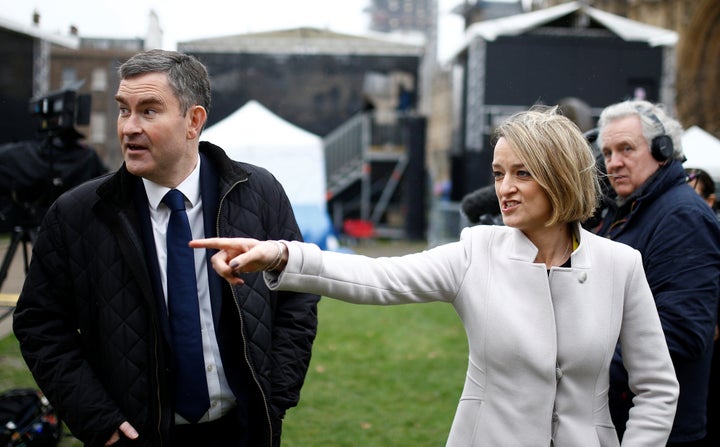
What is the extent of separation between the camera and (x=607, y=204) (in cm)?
307

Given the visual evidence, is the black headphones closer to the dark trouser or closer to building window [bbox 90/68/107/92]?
the dark trouser

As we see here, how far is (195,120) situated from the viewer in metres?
2.38

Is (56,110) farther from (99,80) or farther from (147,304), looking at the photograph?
(99,80)

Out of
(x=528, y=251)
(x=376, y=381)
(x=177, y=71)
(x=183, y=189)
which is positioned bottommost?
(x=376, y=381)

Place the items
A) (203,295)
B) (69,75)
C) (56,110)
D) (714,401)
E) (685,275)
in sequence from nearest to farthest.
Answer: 1. (203,295)
2. (685,275)
3. (714,401)
4. (56,110)
5. (69,75)

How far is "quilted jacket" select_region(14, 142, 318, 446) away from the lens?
217cm

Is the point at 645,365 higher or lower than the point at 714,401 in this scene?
higher

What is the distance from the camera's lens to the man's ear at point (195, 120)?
2.35 metres

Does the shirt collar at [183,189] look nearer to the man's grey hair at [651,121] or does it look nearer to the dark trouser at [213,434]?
the dark trouser at [213,434]

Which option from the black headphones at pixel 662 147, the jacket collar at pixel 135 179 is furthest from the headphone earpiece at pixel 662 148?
the jacket collar at pixel 135 179

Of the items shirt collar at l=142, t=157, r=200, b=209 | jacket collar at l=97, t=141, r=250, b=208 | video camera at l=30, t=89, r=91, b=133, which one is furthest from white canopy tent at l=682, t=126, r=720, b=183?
shirt collar at l=142, t=157, r=200, b=209

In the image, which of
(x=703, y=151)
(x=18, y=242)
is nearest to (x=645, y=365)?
(x=18, y=242)

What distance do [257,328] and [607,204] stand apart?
165 centimetres

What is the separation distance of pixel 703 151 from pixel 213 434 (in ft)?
27.4
